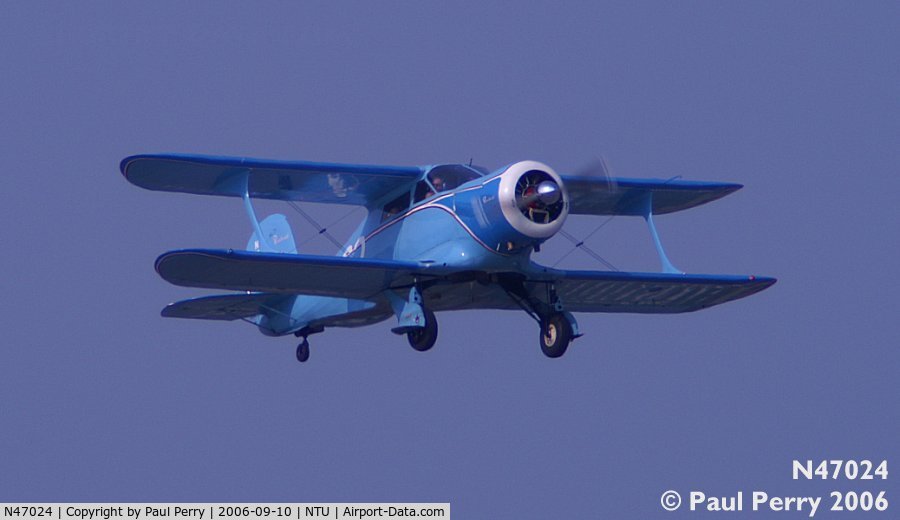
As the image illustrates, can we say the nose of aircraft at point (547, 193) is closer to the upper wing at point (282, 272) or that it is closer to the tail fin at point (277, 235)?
the upper wing at point (282, 272)

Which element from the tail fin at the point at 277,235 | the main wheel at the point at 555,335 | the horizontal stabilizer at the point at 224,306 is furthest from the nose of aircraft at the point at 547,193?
the tail fin at the point at 277,235

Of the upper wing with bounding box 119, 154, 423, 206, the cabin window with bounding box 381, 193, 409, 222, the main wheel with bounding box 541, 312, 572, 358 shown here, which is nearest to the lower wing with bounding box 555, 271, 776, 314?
the main wheel with bounding box 541, 312, 572, 358

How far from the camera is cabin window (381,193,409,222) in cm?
2533

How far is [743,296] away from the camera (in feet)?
87.9

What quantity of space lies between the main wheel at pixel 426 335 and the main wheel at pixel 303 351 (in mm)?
4277

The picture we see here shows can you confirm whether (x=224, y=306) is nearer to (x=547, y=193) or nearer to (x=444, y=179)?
(x=444, y=179)

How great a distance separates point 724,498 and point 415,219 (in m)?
5.48

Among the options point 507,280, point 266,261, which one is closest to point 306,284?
point 266,261

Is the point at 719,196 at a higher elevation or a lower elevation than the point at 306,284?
higher

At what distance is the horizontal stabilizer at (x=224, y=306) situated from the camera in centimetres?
2728

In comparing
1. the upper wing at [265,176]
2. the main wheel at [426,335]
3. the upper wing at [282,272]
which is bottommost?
the main wheel at [426,335]

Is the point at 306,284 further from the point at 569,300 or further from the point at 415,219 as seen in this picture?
the point at 569,300

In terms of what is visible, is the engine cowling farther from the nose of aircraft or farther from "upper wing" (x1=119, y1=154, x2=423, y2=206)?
"upper wing" (x1=119, y1=154, x2=423, y2=206)

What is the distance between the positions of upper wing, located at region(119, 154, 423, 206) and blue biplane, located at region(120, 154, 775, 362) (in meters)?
0.02
